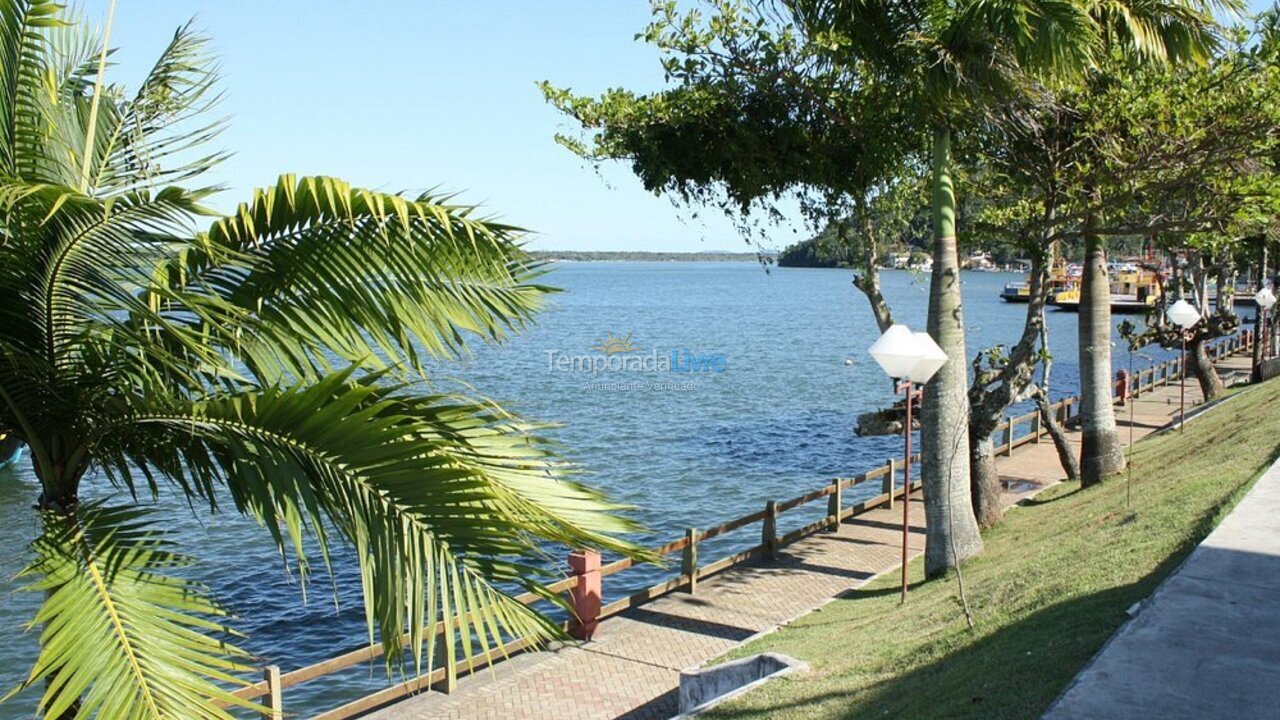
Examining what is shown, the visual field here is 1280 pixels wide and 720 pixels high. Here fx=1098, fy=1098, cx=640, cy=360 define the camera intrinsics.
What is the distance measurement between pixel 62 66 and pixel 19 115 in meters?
0.78

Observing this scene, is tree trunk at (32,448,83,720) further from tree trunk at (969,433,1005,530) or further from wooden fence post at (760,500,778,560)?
tree trunk at (969,433,1005,530)

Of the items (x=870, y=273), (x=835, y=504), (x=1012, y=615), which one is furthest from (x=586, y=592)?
(x=835, y=504)

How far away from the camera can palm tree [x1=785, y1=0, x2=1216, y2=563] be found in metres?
12.2

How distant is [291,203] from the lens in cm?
434

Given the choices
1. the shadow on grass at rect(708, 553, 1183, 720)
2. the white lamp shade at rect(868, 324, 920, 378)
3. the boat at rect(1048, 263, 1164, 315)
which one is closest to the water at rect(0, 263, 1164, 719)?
the shadow on grass at rect(708, 553, 1183, 720)

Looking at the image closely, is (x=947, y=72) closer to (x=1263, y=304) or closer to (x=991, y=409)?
(x=991, y=409)

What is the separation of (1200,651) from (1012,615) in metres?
2.63

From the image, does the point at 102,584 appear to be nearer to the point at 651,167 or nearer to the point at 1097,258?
the point at 651,167

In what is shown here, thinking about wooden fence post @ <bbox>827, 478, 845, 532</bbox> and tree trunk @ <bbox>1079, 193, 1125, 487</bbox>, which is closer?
tree trunk @ <bbox>1079, 193, 1125, 487</bbox>

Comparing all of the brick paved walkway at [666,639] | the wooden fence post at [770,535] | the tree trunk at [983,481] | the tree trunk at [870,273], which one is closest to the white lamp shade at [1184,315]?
the brick paved walkway at [666,639]

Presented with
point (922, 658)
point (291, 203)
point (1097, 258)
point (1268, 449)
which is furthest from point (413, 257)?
point (1097, 258)

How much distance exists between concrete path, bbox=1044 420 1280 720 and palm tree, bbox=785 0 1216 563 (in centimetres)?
357

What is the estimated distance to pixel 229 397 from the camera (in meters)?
4.19

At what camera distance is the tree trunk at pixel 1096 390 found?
19281 millimetres
